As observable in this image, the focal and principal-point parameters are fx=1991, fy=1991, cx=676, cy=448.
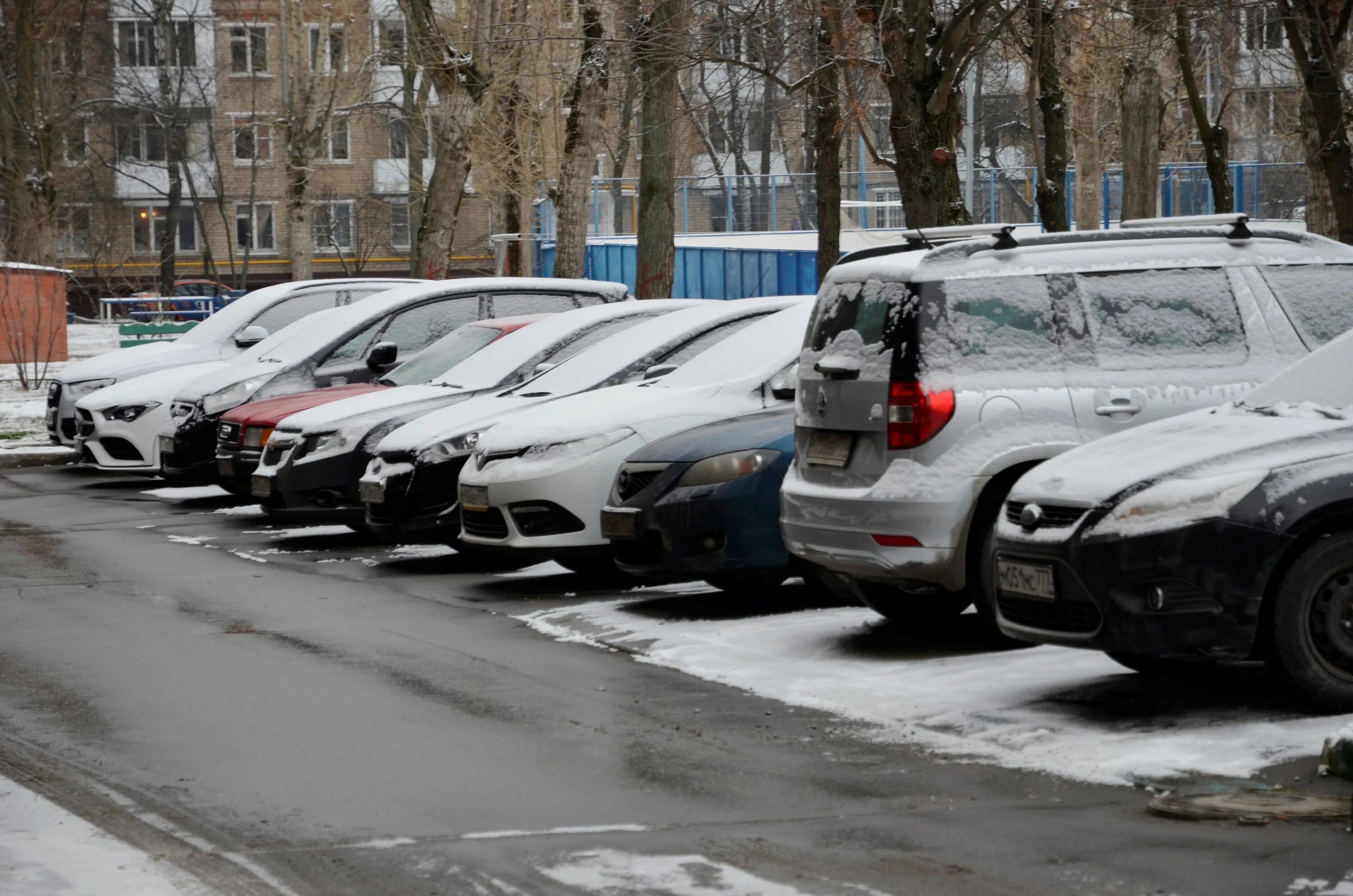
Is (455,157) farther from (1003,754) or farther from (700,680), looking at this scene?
(1003,754)

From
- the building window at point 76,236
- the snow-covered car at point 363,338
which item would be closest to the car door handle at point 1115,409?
the snow-covered car at point 363,338

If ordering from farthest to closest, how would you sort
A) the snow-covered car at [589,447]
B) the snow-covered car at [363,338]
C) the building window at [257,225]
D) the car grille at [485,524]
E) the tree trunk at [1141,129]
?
the building window at [257,225] → the tree trunk at [1141,129] → the snow-covered car at [363,338] → the car grille at [485,524] → the snow-covered car at [589,447]

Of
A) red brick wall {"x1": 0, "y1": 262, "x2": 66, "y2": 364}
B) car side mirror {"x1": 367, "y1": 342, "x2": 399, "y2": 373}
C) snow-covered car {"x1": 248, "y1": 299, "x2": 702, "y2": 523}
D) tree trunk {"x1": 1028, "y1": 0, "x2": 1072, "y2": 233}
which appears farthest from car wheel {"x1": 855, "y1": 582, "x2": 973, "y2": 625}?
red brick wall {"x1": 0, "y1": 262, "x2": 66, "y2": 364}

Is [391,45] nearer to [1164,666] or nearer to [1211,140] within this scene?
[1211,140]

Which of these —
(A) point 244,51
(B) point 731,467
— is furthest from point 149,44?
(B) point 731,467

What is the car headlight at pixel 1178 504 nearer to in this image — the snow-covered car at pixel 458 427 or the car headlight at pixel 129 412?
the snow-covered car at pixel 458 427

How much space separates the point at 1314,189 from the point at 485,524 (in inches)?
401

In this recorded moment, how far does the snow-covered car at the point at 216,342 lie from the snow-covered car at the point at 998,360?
38.4ft

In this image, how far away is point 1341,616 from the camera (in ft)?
23.1

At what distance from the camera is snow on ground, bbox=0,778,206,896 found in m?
5.32

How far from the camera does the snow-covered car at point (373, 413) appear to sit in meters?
13.5

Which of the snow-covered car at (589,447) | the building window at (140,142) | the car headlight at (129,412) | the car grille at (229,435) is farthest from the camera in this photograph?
the building window at (140,142)

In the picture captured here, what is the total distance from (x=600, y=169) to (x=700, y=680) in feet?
201

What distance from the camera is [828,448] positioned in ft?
28.7
